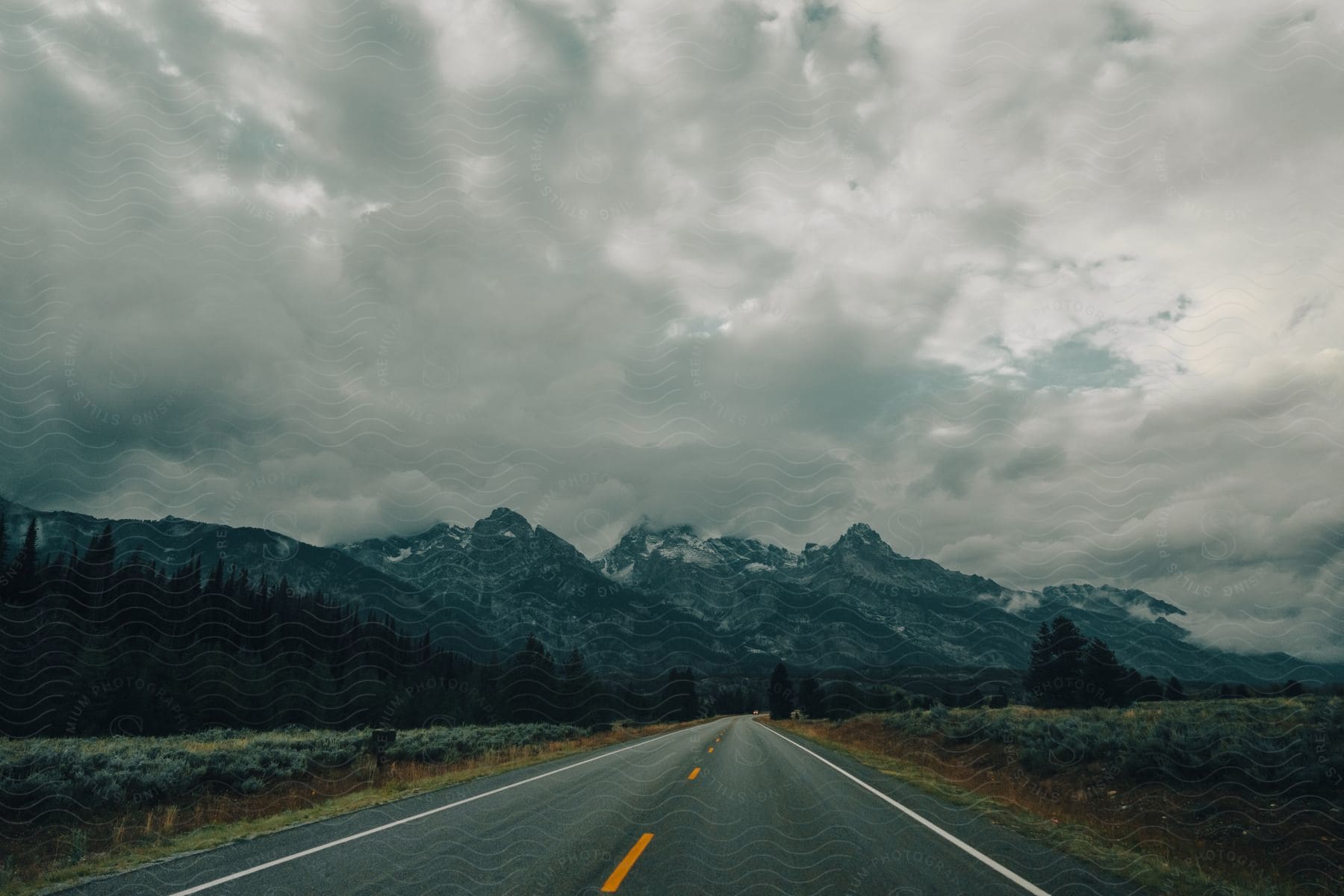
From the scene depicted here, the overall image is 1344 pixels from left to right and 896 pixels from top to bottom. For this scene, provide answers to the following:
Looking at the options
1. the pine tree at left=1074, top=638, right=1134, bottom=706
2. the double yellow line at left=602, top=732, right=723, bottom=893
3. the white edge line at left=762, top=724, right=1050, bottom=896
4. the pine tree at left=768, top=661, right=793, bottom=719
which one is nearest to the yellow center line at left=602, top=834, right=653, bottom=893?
the double yellow line at left=602, top=732, right=723, bottom=893

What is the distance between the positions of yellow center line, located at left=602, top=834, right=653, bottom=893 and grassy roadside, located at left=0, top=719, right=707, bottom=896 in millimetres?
5608

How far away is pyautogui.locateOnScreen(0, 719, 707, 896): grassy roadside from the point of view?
7825 mm

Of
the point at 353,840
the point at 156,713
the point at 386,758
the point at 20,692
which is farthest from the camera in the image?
the point at 156,713

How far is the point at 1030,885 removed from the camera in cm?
670

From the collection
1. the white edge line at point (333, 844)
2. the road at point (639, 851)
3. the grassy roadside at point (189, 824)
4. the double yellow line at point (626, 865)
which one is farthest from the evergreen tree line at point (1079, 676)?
the double yellow line at point (626, 865)

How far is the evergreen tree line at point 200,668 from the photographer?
42.5 m

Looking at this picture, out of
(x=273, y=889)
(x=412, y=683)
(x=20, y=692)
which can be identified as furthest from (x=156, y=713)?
(x=273, y=889)

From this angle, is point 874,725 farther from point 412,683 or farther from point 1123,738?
point 412,683

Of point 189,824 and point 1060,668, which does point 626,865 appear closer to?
point 189,824

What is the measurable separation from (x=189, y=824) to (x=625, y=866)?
919 cm

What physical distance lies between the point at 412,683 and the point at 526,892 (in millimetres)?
85693

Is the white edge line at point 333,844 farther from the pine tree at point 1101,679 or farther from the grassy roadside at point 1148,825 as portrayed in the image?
the pine tree at point 1101,679

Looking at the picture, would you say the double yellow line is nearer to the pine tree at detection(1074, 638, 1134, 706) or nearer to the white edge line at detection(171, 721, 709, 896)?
the white edge line at detection(171, 721, 709, 896)

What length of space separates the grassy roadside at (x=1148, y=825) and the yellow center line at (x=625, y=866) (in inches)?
217
